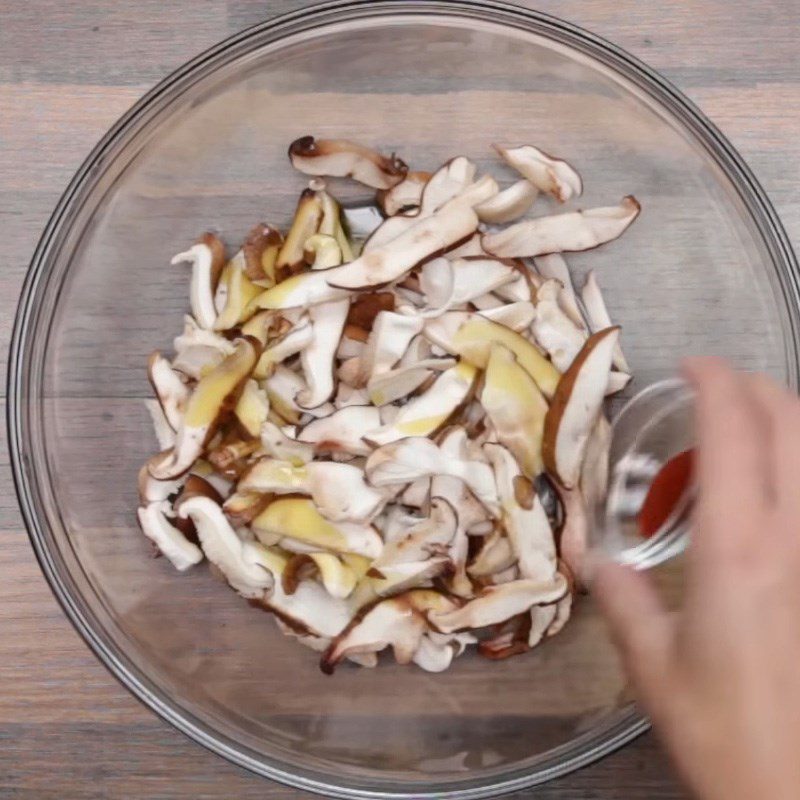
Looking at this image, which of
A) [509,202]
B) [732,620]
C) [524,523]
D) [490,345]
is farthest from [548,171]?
[732,620]

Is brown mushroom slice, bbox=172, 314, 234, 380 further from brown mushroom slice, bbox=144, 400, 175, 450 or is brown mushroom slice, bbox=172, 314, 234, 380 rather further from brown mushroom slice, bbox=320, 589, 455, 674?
brown mushroom slice, bbox=320, 589, 455, 674

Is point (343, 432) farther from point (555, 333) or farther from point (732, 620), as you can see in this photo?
point (732, 620)

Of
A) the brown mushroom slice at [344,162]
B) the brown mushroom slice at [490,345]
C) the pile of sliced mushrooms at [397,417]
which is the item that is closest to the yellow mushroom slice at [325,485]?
the pile of sliced mushrooms at [397,417]

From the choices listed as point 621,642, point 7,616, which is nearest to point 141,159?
point 7,616

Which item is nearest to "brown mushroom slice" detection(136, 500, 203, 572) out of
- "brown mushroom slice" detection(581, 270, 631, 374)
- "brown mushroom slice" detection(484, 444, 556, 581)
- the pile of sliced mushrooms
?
the pile of sliced mushrooms

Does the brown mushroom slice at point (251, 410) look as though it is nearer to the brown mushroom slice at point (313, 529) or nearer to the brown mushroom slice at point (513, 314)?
the brown mushroom slice at point (313, 529)

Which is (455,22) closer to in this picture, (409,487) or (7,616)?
(409,487)

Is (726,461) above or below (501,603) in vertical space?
above
